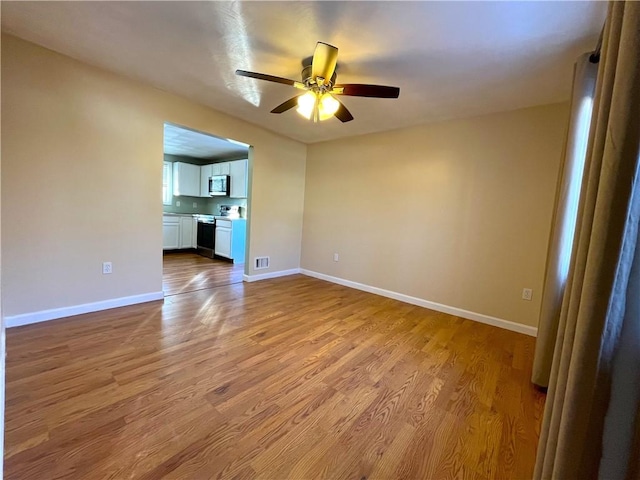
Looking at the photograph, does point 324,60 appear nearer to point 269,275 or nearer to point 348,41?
point 348,41

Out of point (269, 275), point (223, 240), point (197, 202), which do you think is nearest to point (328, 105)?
point (269, 275)

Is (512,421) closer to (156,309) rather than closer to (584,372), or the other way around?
(584,372)

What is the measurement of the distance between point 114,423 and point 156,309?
1627mm

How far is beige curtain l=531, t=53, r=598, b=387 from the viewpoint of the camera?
1686 millimetres

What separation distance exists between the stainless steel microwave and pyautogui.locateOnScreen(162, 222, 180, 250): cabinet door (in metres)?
1.06

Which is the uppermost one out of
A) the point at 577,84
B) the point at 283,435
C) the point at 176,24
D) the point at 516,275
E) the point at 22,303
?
the point at 176,24

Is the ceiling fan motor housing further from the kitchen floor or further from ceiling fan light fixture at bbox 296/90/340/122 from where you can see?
the kitchen floor

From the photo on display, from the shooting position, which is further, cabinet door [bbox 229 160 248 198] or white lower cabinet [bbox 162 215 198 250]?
white lower cabinet [bbox 162 215 198 250]

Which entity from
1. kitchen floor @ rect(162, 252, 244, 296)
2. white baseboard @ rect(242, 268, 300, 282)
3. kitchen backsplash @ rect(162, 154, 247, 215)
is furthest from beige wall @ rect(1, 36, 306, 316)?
kitchen backsplash @ rect(162, 154, 247, 215)


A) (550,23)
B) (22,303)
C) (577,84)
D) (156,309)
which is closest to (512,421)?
(577,84)

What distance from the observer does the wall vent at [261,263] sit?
415 centimetres

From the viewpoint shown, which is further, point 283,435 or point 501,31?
point 501,31

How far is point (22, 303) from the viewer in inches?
90.1

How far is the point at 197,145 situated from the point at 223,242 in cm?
189
